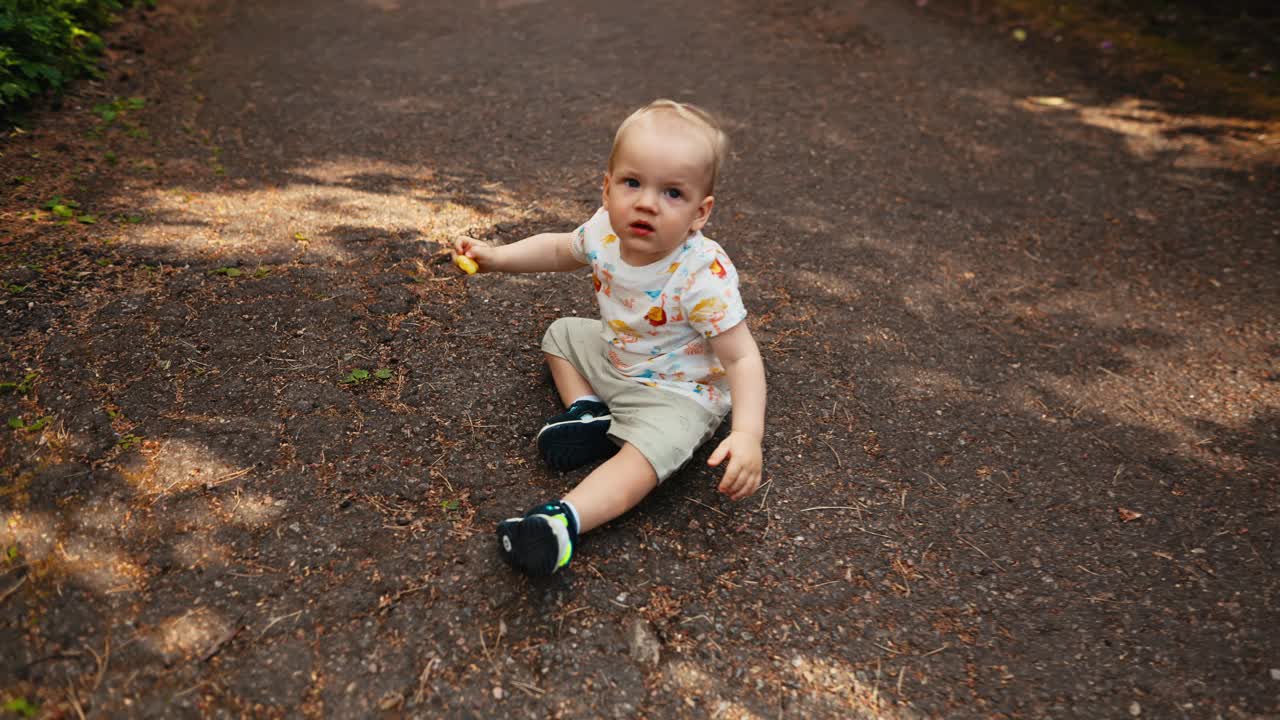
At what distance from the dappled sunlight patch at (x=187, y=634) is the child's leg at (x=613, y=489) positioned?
2.94 feet

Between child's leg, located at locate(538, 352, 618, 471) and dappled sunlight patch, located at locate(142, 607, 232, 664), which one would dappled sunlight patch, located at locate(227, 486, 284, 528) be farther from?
child's leg, located at locate(538, 352, 618, 471)

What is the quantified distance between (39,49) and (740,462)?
14.7 feet

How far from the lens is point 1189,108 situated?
17.8 feet

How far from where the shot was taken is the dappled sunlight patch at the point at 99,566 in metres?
1.98

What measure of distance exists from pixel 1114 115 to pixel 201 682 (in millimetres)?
5941

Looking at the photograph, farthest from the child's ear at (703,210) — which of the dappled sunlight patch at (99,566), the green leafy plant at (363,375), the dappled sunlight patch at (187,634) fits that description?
the dappled sunlight patch at (99,566)

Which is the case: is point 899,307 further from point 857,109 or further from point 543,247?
point 857,109

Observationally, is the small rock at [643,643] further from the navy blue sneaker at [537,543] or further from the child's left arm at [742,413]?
the child's left arm at [742,413]

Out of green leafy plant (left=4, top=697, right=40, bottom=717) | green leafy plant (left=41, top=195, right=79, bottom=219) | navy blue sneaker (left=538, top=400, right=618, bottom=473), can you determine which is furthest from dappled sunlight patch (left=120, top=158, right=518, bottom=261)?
green leafy plant (left=4, top=697, right=40, bottom=717)

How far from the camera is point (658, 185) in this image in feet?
7.09

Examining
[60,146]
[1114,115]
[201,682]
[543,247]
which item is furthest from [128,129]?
[1114,115]

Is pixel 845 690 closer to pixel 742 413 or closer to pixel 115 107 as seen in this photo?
pixel 742 413

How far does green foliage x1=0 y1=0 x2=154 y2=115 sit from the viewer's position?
3.97 meters

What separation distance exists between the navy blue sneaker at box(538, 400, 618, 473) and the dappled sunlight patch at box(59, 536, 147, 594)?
1.10 m
